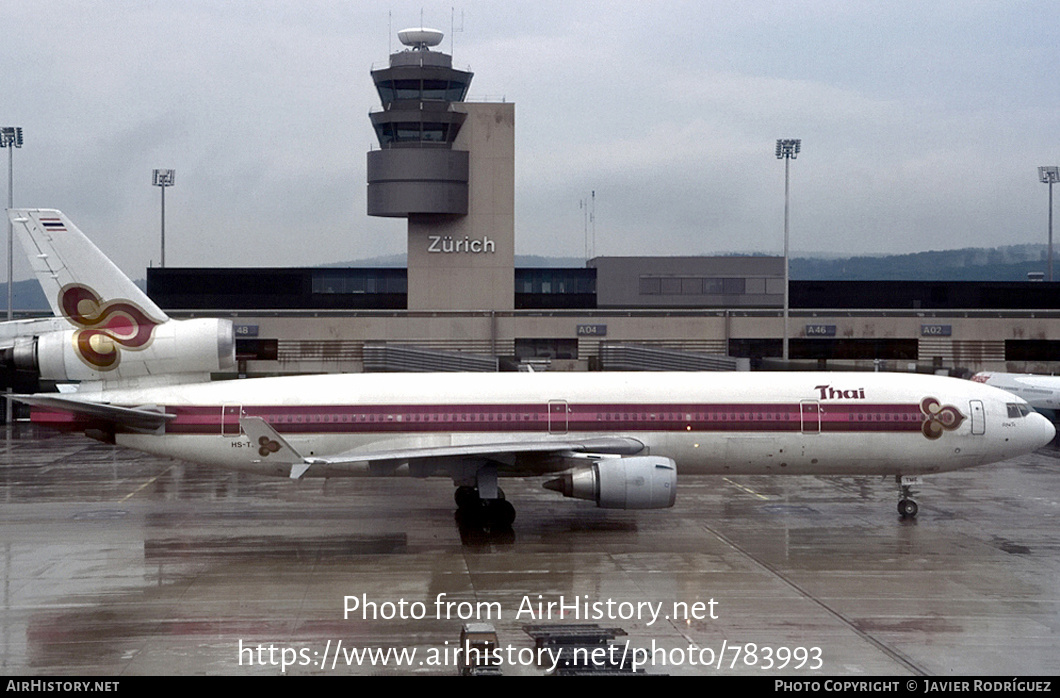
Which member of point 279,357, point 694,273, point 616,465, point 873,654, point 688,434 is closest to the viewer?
point 873,654

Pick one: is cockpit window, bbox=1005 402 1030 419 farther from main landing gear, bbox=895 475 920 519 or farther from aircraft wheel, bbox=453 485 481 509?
aircraft wheel, bbox=453 485 481 509

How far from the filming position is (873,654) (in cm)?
1916

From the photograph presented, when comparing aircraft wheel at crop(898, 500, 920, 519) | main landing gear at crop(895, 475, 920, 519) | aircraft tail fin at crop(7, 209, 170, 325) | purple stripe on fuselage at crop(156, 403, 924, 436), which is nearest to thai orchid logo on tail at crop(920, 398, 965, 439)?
purple stripe on fuselage at crop(156, 403, 924, 436)

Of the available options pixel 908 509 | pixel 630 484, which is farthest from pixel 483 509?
pixel 908 509

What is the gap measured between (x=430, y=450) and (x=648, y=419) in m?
6.27

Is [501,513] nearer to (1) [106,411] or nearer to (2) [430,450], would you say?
(2) [430,450]

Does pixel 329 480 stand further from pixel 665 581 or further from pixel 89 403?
pixel 665 581

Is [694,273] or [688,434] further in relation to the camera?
[694,273]

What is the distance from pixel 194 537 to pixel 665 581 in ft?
42.5

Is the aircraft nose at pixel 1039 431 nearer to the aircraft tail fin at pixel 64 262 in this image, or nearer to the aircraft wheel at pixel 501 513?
the aircraft wheel at pixel 501 513

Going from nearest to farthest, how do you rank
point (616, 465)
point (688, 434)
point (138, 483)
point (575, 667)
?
point (575, 667) → point (616, 465) → point (688, 434) → point (138, 483)

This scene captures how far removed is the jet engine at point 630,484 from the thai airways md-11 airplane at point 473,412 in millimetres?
1522
